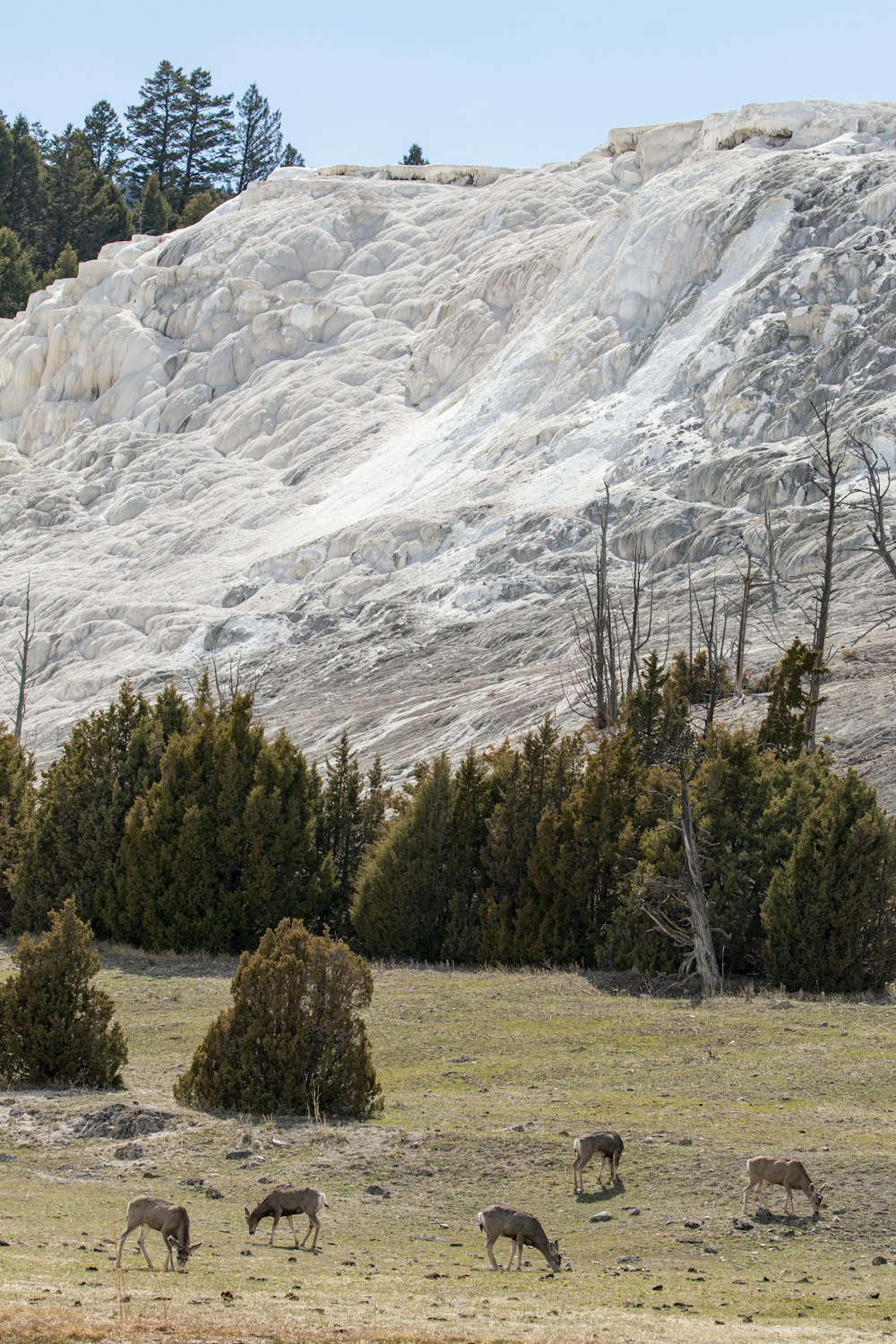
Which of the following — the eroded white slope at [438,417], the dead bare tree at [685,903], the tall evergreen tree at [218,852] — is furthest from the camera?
the eroded white slope at [438,417]

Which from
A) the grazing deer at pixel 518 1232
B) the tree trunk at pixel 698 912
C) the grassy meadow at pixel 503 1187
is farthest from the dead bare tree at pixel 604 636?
the grazing deer at pixel 518 1232

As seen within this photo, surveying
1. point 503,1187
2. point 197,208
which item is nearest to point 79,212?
point 197,208

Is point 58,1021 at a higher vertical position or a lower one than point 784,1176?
higher

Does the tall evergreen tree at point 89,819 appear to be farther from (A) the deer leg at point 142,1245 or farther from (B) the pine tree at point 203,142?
(B) the pine tree at point 203,142

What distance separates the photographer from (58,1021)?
15.5m

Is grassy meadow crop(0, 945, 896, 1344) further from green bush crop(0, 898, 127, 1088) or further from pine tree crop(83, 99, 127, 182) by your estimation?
pine tree crop(83, 99, 127, 182)

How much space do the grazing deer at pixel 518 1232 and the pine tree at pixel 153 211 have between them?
107m

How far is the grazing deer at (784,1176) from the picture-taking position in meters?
11.1

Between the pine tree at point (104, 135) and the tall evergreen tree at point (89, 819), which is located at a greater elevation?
the pine tree at point (104, 135)

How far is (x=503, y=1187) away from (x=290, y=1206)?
225 cm

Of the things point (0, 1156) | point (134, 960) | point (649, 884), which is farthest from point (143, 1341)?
point (134, 960)

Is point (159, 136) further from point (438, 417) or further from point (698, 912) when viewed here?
point (698, 912)

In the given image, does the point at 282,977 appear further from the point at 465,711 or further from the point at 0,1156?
the point at 465,711

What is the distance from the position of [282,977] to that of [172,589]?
49952mm
